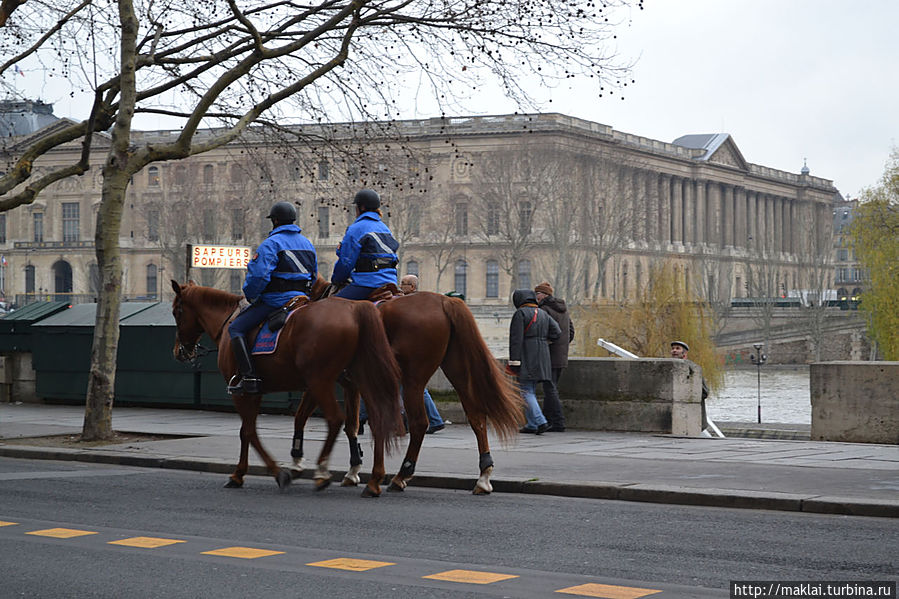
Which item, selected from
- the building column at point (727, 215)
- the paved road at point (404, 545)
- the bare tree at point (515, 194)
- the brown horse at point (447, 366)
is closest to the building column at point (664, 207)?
the building column at point (727, 215)

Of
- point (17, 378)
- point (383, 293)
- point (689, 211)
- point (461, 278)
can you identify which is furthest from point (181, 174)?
point (383, 293)

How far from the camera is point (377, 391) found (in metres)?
12.6

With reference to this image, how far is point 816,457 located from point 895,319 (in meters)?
51.1

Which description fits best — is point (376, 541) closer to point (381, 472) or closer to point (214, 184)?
point (381, 472)

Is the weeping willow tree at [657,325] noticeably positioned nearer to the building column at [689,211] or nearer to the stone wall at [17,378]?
the stone wall at [17,378]

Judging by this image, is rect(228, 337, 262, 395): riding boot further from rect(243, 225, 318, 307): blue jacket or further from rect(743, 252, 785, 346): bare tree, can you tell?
rect(743, 252, 785, 346): bare tree

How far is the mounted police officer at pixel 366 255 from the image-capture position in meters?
13.5

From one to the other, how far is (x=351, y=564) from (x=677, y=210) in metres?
140

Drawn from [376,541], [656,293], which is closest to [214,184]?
[656,293]

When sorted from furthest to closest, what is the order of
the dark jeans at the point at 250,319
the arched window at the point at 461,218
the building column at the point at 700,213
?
the building column at the point at 700,213, the arched window at the point at 461,218, the dark jeans at the point at 250,319

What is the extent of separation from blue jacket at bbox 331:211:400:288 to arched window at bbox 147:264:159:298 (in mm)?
124539

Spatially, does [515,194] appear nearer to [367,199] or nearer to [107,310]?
[107,310]

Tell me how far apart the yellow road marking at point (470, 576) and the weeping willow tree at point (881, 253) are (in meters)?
58.0

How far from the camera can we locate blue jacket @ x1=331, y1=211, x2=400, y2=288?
1345cm
